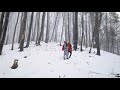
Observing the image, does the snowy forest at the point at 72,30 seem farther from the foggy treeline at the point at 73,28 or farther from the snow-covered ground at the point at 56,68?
the snow-covered ground at the point at 56,68

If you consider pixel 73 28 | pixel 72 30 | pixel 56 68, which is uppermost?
pixel 72 30

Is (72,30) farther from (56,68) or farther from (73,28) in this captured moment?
(56,68)

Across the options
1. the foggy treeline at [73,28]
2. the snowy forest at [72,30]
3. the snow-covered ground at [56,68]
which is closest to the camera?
the snow-covered ground at [56,68]

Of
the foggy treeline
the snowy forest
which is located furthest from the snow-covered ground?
the foggy treeline

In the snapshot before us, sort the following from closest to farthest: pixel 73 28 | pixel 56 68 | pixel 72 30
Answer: pixel 56 68 → pixel 73 28 → pixel 72 30

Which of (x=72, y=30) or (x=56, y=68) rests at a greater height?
(x=72, y=30)

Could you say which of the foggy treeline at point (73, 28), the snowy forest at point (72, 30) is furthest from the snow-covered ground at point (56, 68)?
the foggy treeline at point (73, 28)

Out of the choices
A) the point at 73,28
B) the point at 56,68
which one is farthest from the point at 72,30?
the point at 56,68
